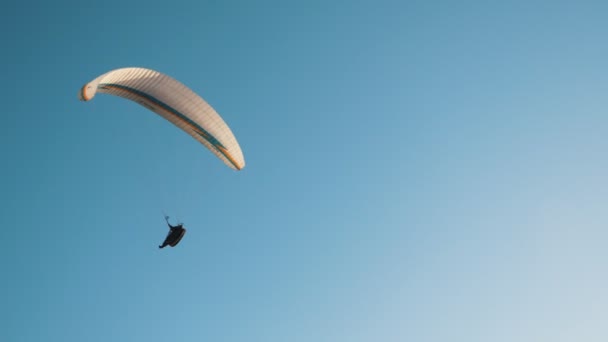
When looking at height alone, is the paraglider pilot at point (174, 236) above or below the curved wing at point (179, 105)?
below

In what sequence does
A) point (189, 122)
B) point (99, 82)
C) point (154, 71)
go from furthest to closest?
point (189, 122)
point (154, 71)
point (99, 82)

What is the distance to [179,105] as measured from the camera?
108 ft

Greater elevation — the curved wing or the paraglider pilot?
the curved wing

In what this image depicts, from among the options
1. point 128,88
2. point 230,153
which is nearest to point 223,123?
point 230,153

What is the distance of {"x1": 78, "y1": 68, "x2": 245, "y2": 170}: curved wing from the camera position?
31125mm

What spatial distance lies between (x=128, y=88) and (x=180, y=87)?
10.8ft

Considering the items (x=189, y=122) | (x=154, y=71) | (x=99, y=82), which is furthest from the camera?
(x=189, y=122)

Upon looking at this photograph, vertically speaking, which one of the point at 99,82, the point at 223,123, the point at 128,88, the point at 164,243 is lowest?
the point at 164,243

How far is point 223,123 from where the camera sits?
34188mm

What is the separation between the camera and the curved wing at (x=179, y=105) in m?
31.1

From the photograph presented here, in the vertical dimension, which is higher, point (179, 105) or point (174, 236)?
point (179, 105)

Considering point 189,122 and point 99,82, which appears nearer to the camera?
point 99,82

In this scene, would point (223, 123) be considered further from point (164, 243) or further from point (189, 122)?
point (164, 243)

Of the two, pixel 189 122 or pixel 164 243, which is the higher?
pixel 189 122
